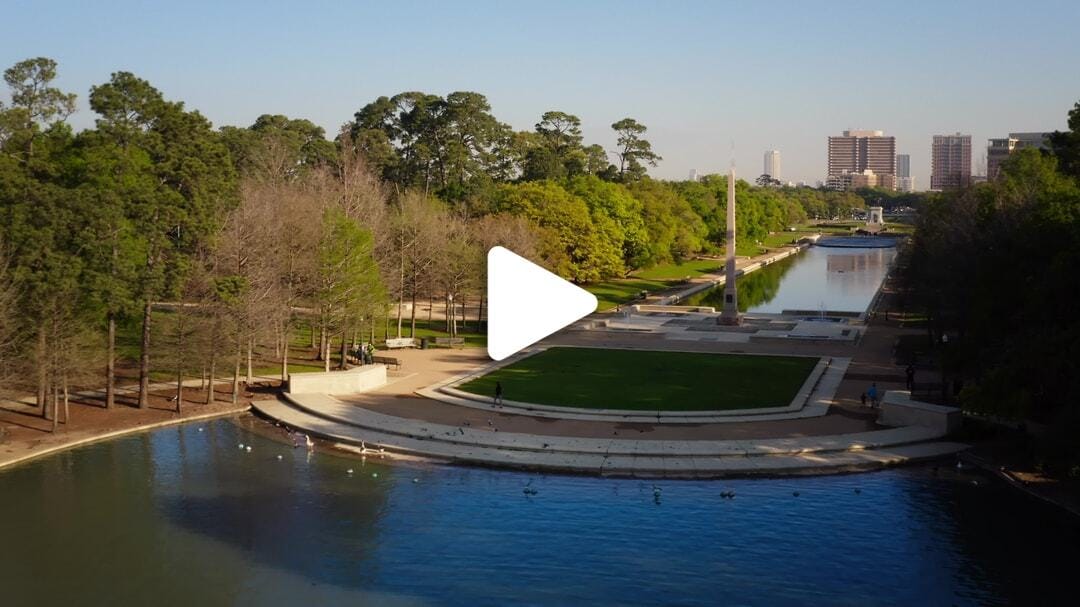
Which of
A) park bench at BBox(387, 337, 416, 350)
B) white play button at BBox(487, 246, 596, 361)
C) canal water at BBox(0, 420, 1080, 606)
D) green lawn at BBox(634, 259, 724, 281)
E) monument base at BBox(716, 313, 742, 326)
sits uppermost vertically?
green lawn at BBox(634, 259, 724, 281)

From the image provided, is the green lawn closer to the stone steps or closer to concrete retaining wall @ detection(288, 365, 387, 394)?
concrete retaining wall @ detection(288, 365, 387, 394)

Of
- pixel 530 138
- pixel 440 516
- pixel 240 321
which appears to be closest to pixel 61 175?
pixel 240 321

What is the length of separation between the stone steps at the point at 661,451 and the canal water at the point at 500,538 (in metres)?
0.75

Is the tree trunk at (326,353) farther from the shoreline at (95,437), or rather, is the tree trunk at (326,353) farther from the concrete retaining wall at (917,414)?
the concrete retaining wall at (917,414)

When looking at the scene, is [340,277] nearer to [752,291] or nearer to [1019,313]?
[1019,313]

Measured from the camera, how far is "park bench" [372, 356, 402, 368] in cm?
4575

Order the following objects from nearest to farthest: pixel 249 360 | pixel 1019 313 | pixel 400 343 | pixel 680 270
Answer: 1. pixel 1019 313
2. pixel 249 360
3. pixel 400 343
4. pixel 680 270

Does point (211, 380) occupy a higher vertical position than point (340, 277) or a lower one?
lower

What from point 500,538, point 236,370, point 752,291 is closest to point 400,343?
point 236,370

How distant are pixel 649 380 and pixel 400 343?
16.2 meters

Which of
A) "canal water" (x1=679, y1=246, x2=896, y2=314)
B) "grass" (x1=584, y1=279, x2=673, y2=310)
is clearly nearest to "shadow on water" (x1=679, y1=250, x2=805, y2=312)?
"canal water" (x1=679, y1=246, x2=896, y2=314)

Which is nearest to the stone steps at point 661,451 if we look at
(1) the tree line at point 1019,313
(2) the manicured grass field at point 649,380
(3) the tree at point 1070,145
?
(1) the tree line at point 1019,313

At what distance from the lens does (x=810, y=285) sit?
95.9m

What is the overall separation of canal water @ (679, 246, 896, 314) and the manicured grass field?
27660 mm
